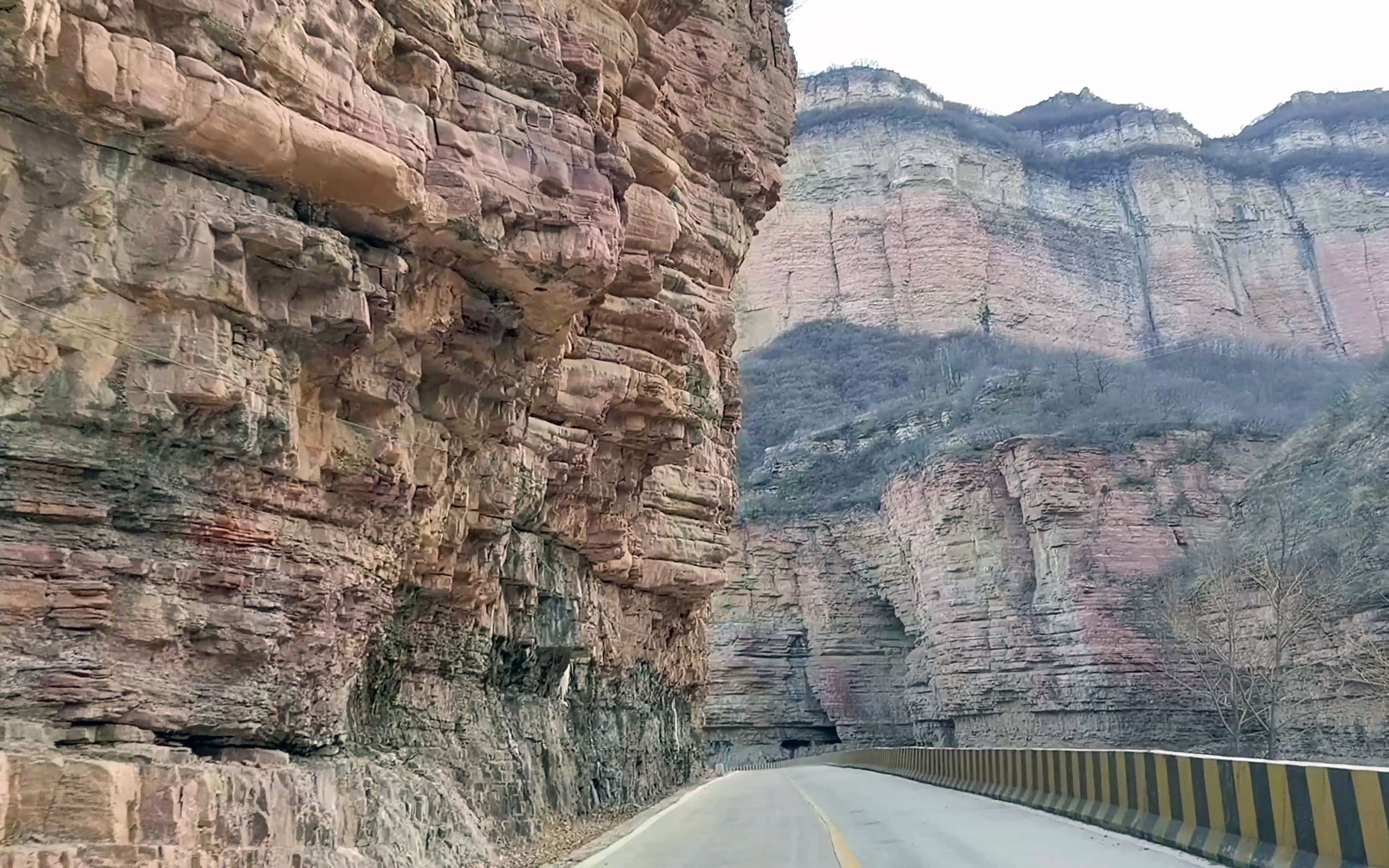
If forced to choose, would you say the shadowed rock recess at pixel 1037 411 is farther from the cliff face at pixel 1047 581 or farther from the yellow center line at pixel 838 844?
the yellow center line at pixel 838 844

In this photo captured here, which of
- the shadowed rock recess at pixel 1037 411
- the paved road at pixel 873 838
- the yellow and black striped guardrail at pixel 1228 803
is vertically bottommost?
the paved road at pixel 873 838

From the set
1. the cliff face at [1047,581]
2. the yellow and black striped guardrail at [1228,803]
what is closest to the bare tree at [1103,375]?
the cliff face at [1047,581]

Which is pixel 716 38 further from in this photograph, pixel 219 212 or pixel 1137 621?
pixel 1137 621

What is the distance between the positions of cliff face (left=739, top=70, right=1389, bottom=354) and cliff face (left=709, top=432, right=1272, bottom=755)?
37083mm

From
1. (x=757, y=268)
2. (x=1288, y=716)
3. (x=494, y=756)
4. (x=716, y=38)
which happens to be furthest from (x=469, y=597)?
(x=757, y=268)

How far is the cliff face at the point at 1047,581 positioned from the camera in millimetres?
40312

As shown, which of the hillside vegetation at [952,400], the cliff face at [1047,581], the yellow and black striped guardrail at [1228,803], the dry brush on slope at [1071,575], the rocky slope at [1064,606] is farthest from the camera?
the hillside vegetation at [952,400]

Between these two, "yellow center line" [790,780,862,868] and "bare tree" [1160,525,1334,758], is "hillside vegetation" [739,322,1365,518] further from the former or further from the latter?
"yellow center line" [790,780,862,868]

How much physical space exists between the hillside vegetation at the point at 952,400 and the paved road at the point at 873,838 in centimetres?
2739

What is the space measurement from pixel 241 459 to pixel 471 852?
16.3ft

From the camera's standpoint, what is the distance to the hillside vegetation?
48.8m

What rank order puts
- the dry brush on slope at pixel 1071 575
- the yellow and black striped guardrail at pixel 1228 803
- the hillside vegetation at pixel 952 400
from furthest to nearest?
the hillside vegetation at pixel 952 400
the dry brush on slope at pixel 1071 575
the yellow and black striped guardrail at pixel 1228 803

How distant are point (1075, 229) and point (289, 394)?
90663 mm

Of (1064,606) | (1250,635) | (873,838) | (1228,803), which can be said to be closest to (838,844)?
(873,838)
